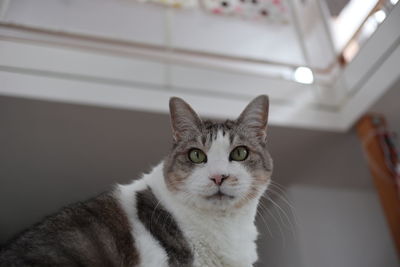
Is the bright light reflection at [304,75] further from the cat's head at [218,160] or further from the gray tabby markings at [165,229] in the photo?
the gray tabby markings at [165,229]

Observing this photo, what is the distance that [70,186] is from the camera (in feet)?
8.98

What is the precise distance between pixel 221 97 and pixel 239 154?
0.94 metres

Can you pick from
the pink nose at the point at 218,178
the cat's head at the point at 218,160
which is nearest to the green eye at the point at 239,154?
the cat's head at the point at 218,160

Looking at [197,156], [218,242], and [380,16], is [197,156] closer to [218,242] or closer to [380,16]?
[218,242]

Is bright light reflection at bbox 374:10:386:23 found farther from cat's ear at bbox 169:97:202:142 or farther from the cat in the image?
cat's ear at bbox 169:97:202:142

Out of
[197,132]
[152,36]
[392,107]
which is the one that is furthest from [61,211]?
[392,107]

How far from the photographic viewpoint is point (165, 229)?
1.28m

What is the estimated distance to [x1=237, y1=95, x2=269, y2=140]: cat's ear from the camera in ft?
5.08

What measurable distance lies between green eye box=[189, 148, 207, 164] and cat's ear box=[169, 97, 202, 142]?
0.37 feet

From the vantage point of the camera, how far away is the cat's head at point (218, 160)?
1.30m

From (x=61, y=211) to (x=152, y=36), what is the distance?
4.69 ft

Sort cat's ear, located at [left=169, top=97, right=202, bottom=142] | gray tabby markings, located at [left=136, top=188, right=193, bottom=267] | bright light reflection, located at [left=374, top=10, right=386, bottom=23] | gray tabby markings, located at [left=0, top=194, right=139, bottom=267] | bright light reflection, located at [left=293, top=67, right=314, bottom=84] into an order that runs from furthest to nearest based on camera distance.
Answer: bright light reflection, located at [left=293, top=67, right=314, bottom=84] → bright light reflection, located at [left=374, top=10, right=386, bottom=23] → cat's ear, located at [left=169, top=97, right=202, bottom=142] → gray tabby markings, located at [left=136, top=188, right=193, bottom=267] → gray tabby markings, located at [left=0, top=194, right=139, bottom=267]

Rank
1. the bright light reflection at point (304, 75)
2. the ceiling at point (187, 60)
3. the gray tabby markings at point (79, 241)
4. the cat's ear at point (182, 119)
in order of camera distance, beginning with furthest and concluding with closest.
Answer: the bright light reflection at point (304, 75) < the ceiling at point (187, 60) < the cat's ear at point (182, 119) < the gray tabby markings at point (79, 241)

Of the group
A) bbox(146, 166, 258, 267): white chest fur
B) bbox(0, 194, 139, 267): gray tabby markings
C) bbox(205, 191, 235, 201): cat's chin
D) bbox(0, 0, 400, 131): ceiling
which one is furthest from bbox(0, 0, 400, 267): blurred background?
bbox(0, 194, 139, 267): gray tabby markings
